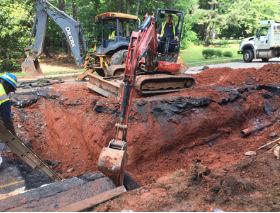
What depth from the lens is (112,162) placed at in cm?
317

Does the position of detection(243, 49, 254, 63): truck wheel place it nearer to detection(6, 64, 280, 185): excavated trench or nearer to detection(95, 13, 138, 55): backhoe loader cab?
detection(6, 64, 280, 185): excavated trench

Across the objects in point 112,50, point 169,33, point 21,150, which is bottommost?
point 21,150

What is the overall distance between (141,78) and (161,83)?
83 centimetres

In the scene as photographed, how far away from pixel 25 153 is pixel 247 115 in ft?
20.5

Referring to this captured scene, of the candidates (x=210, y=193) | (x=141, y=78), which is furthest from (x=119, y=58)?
(x=210, y=193)

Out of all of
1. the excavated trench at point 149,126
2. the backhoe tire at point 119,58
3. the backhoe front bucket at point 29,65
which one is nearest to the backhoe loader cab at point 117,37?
the backhoe tire at point 119,58

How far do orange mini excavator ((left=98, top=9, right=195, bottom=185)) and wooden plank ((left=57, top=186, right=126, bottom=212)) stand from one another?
439 millimetres

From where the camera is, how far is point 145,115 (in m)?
5.44

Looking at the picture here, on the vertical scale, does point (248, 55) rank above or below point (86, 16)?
below

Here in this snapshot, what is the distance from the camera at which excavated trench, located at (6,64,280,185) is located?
504cm

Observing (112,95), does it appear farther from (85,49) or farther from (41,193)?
(85,49)

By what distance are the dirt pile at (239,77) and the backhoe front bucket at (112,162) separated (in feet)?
18.7

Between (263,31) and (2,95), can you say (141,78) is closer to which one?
(2,95)

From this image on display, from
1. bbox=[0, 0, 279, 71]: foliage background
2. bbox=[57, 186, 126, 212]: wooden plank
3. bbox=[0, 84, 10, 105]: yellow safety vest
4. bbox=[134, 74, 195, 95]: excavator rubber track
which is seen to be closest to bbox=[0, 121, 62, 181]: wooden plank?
bbox=[0, 84, 10, 105]: yellow safety vest
